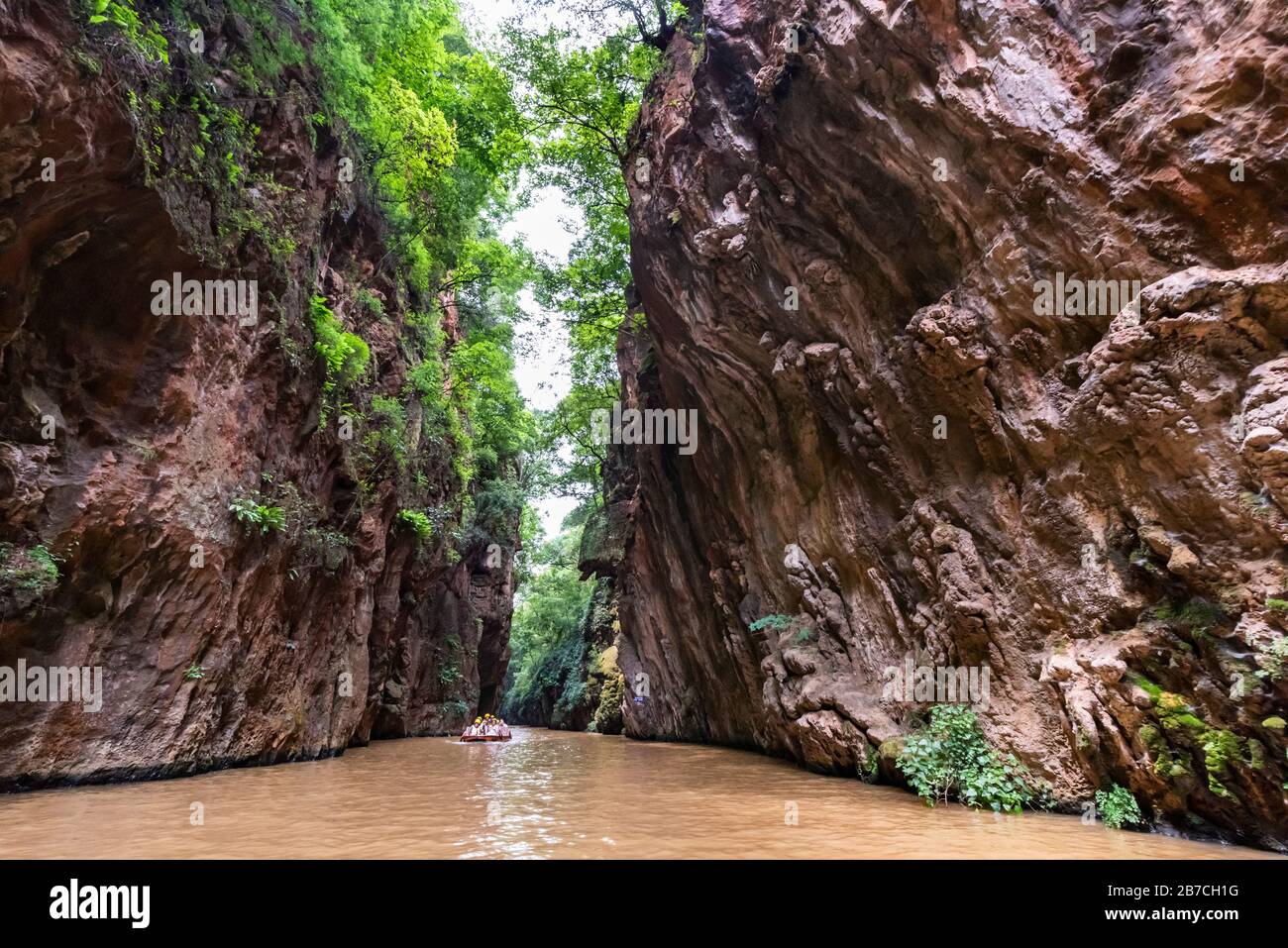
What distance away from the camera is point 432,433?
21578mm

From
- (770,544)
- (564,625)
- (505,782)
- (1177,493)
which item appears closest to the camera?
(1177,493)

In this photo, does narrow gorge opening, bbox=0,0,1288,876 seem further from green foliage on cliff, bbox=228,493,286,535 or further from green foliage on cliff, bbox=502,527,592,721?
green foliage on cliff, bbox=502,527,592,721

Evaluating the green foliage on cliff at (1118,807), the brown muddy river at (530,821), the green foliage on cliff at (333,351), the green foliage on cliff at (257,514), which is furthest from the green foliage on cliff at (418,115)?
the green foliage on cliff at (1118,807)

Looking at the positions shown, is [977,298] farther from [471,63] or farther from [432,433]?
[471,63]

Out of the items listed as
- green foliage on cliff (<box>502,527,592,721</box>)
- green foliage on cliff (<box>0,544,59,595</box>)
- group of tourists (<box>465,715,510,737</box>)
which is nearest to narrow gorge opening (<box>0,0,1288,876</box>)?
green foliage on cliff (<box>0,544,59,595</box>)

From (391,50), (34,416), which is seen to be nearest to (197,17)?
(34,416)

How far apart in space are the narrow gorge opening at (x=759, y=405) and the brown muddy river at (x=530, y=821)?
13 centimetres

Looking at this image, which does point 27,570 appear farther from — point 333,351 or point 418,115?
point 418,115

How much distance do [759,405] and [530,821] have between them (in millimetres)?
9712

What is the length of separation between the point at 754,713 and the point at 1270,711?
11.9 m

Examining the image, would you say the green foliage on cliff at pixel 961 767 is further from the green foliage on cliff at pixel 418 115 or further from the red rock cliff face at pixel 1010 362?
the green foliage on cliff at pixel 418 115

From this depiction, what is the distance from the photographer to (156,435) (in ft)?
33.9

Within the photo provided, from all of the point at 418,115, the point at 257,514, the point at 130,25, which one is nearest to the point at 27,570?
the point at 257,514

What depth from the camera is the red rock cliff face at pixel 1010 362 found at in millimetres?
6164
